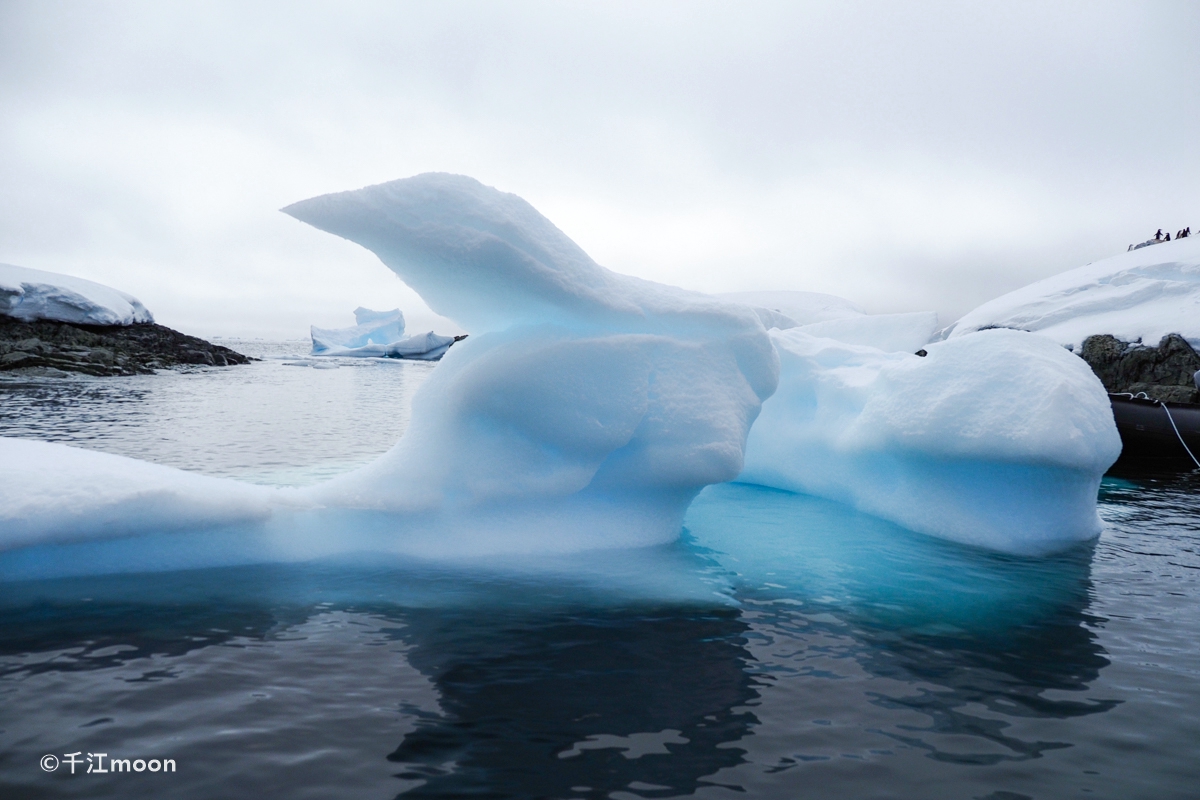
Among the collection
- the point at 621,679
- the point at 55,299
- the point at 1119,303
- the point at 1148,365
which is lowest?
the point at 621,679

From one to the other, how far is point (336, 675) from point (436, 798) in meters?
1.27

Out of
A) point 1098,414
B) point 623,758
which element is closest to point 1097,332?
point 1098,414

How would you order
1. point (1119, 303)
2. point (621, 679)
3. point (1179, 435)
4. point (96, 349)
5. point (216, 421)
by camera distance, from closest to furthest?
point (621, 679) < point (1179, 435) < point (216, 421) < point (1119, 303) < point (96, 349)

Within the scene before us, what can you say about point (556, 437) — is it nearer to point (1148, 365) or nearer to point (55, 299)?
point (1148, 365)

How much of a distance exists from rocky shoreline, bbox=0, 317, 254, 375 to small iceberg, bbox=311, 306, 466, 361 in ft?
75.2

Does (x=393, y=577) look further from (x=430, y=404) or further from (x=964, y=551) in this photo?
(x=964, y=551)

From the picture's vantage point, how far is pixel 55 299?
30.2 meters

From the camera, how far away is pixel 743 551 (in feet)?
22.7

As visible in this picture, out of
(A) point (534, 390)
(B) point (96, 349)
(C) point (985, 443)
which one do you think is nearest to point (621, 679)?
(A) point (534, 390)

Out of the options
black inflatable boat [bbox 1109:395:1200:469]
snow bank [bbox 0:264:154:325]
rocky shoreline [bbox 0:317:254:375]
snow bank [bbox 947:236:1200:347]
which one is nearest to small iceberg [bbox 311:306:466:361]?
rocky shoreline [bbox 0:317:254:375]

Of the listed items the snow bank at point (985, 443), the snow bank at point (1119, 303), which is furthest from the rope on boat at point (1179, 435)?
the snow bank at point (985, 443)

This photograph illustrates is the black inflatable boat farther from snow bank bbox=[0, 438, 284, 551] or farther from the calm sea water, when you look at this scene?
snow bank bbox=[0, 438, 284, 551]

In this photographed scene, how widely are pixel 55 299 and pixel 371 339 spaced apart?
37.8m

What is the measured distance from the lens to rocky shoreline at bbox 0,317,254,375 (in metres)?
26.2
